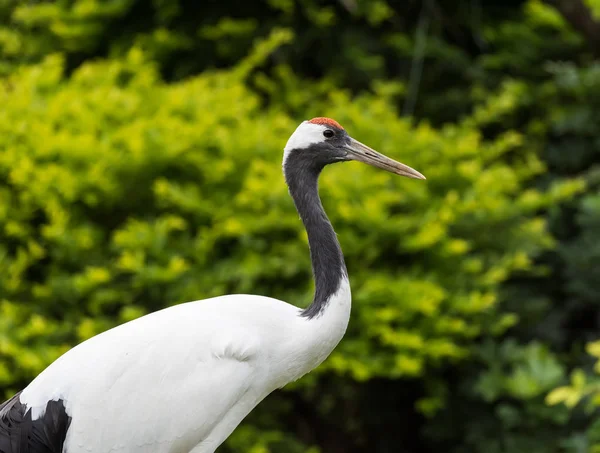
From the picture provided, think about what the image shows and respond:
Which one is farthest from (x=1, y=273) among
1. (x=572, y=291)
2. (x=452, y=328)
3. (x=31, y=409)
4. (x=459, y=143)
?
(x=572, y=291)

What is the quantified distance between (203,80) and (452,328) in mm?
2587

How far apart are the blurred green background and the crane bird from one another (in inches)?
60.5

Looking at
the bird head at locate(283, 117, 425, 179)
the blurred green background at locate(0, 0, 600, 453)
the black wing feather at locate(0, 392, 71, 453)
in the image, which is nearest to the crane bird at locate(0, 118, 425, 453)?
the black wing feather at locate(0, 392, 71, 453)

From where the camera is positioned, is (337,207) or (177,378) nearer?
(177,378)

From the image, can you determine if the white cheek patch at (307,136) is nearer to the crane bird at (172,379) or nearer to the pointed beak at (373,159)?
the pointed beak at (373,159)

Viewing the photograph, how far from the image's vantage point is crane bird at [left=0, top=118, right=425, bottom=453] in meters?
3.43

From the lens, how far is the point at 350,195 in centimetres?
575

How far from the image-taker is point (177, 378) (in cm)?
345

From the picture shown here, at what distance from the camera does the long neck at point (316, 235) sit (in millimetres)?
3543

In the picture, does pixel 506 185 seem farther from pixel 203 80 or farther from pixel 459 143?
pixel 203 80

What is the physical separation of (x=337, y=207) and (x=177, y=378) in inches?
97.5

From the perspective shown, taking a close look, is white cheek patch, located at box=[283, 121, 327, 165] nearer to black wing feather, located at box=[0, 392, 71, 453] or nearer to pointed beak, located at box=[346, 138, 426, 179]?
pointed beak, located at box=[346, 138, 426, 179]

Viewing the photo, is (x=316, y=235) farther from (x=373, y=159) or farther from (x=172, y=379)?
(x=172, y=379)

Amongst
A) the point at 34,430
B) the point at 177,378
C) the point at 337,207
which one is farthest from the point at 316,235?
the point at 337,207
